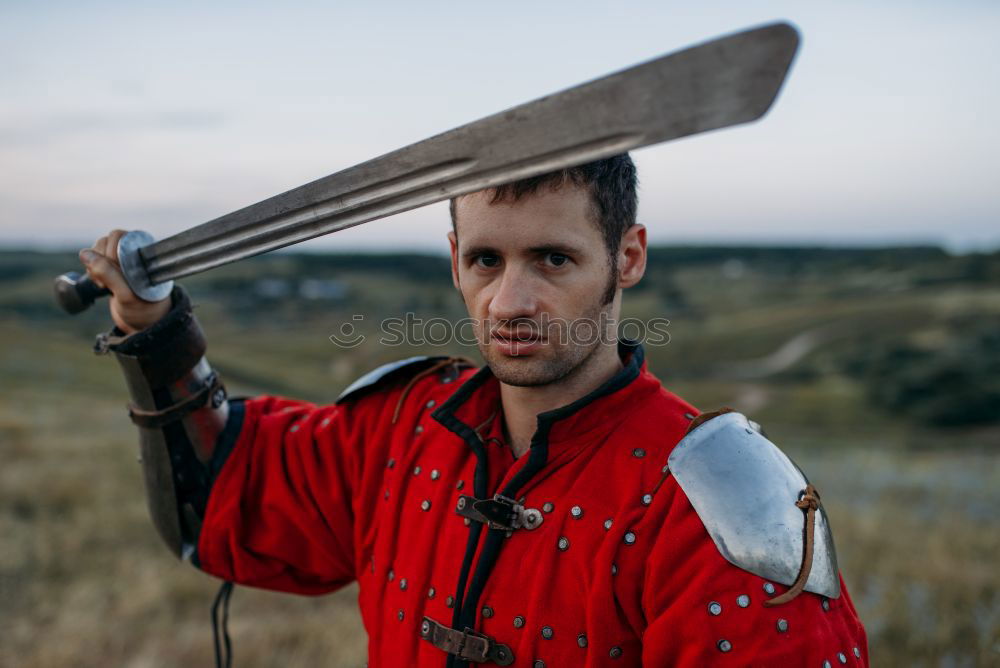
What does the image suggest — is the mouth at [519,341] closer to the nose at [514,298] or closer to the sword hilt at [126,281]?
the nose at [514,298]

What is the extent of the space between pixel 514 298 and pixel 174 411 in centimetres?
163

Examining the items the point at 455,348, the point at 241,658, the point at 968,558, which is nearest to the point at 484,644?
the point at 241,658

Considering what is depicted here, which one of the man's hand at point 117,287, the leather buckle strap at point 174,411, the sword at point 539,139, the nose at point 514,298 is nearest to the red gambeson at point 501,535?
the leather buckle strap at point 174,411

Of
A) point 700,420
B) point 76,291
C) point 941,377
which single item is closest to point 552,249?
point 700,420

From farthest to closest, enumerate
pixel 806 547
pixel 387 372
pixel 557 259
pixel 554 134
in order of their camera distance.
Answer: 1. pixel 387 372
2. pixel 557 259
3. pixel 806 547
4. pixel 554 134

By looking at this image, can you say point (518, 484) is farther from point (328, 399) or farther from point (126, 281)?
point (328, 399)

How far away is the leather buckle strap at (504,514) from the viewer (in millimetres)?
2279

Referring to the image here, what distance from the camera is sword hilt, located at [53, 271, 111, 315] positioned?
9.83 feet

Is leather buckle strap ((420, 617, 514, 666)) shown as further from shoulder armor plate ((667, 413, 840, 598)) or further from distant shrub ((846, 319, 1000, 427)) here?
distant shrub ((846, 319, 1000, 427))

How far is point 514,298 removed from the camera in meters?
2.22

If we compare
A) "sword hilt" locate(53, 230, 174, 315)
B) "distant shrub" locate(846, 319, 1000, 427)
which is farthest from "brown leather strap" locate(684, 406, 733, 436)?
"distant shrub" locate(846, 319, 1000, 427)

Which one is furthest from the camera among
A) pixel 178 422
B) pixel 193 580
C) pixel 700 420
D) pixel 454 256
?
pixel 193 580

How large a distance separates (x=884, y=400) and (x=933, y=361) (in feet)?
17.4

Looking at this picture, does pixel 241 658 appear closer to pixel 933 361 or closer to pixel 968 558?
pixel 968 558
